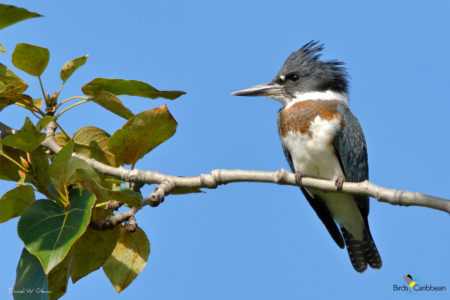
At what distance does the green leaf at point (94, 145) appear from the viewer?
234 centimetres

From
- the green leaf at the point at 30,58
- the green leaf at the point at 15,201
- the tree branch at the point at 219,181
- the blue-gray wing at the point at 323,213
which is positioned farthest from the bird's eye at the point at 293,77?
the green leaf at the point at 15,201


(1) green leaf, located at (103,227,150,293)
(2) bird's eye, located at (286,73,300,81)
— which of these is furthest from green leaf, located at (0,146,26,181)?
(2) bird's eye, located at (286,73,300,81)

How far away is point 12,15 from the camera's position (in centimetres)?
213

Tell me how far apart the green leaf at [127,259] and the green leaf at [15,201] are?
0.45m

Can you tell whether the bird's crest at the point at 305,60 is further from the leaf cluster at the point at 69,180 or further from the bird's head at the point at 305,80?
the leaf cluster at the point at 69,180

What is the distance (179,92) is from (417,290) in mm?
1888

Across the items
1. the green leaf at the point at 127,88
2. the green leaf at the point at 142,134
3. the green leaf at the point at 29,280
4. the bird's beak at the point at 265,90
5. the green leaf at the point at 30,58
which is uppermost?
the bird's beak at the point at 265,90

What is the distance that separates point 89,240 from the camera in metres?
2.15

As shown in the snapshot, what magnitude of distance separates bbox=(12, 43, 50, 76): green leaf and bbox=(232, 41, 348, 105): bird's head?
1.94 metres

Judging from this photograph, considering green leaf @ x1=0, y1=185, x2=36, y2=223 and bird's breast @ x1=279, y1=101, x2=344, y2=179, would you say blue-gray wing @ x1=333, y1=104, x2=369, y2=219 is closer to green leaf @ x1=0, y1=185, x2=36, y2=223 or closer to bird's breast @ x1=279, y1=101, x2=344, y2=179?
bird's breast @ x1=279, y1=101, x2=344, y2=179

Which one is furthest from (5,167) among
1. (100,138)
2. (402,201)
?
(402,201)

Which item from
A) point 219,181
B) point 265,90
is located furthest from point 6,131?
point 265,90

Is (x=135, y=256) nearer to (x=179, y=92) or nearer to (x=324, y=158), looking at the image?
(x=179, y=92)

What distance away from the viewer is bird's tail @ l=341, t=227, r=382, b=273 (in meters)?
4.19
